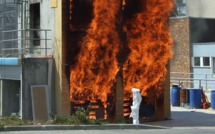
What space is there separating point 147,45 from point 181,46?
2041 centimetres

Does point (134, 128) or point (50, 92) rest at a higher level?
point (50, 92)

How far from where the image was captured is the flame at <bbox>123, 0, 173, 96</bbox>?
17.0m

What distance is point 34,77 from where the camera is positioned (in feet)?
54.2

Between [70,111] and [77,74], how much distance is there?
1333 millimetres

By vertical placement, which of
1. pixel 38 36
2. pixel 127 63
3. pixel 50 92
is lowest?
pixel 50 92

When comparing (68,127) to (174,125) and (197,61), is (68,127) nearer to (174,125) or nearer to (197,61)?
(174,125)

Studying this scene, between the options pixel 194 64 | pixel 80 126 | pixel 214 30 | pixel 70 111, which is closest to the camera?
pixel 80 126

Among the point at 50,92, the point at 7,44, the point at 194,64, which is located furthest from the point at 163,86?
the point at 194,64

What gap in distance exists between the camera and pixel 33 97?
1633cm

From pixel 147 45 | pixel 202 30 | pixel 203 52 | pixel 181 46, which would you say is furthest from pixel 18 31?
pixel 202 30

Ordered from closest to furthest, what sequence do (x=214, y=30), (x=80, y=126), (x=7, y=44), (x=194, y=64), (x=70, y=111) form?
(x=80, y=126) < (x=70, y=111) < (x=7, y=44) < (x=194, y=64) < (x=214, y=30)

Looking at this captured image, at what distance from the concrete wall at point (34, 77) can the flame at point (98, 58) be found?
87 cm

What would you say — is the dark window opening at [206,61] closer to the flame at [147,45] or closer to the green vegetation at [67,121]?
the flame at [147,45]

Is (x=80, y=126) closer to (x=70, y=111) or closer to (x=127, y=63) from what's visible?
(x=70, y=111)
